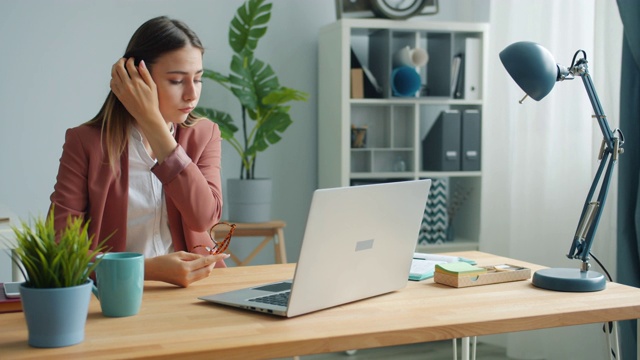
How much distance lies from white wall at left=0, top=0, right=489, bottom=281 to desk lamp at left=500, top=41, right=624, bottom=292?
2.35m

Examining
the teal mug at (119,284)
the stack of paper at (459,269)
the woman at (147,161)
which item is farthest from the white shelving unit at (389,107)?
the teal mug at (119,284)

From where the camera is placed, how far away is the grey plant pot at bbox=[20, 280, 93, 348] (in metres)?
1.16

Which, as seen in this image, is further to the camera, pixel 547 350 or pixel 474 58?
pixel 474 58

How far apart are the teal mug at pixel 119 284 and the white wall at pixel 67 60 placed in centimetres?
235

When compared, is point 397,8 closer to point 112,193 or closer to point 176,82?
point 176,82

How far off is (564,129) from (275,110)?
1264mm

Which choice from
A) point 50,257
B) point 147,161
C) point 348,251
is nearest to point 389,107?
point 147,161

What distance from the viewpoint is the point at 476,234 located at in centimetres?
Answer: 388

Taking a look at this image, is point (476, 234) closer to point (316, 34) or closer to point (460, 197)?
point (460, 197)

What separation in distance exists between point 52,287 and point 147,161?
2.76 feet

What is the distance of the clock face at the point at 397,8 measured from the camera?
11.9 feet

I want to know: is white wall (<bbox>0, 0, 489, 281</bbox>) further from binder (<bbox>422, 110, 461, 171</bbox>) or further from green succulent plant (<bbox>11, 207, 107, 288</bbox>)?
green succulent plant (<bbox>11, 207, 107, 288</bbox>)

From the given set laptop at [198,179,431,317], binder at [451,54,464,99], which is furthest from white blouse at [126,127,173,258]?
binder at [451,54,464,99]

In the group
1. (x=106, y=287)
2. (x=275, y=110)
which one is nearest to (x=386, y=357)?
(x=275, y=110)
